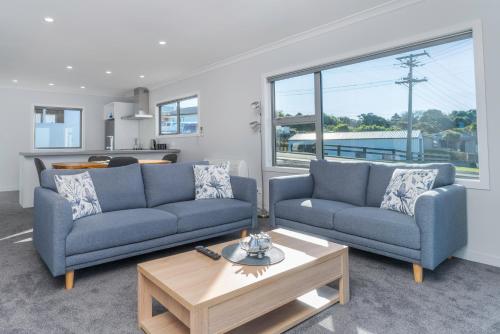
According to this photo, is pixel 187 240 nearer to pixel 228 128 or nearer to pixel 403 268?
pixel 403 268

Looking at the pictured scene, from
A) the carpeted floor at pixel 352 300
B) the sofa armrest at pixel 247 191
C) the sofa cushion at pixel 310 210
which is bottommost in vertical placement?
the carpeted floor at pixel 352 300

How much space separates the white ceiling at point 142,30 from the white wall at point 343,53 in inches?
9.3

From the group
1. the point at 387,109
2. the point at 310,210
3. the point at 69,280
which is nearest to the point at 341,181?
the point at 310,210

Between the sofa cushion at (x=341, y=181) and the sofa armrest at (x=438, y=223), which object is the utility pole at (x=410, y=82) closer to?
the sofa cushion at (x=341, y=181)

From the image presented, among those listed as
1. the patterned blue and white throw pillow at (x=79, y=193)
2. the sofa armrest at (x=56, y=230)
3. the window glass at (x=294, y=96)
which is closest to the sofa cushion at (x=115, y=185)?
the patterned blue and white throw pillow at (x=79, y=193)

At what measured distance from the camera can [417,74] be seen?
3326 millimetres

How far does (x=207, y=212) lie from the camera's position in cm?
302

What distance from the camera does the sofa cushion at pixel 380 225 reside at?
7.81 feet

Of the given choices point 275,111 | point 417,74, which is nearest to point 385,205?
point 417,74

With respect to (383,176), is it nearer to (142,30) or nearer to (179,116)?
(142,30)

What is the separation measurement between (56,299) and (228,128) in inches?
151

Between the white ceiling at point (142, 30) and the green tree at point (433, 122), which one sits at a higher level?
the white ceiling at point (142, 30)

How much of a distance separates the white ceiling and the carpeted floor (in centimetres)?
262

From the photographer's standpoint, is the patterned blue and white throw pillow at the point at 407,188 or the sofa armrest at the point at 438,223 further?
the patterned blue and white throw pillow at the point at 407,188
